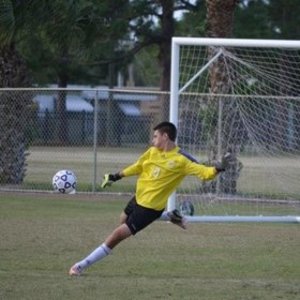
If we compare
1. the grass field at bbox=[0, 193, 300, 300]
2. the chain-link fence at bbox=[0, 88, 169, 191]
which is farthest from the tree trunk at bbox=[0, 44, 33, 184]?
the grass field at bbox=[0, 193, 300, 300]

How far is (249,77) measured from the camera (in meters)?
18.2

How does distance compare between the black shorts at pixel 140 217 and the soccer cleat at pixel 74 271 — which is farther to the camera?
the soccer cleat at pixel 74 271

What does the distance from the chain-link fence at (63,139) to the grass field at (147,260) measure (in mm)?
4310

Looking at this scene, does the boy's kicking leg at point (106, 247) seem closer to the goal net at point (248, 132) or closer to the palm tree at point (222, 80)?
the goal net at point (248, 132)

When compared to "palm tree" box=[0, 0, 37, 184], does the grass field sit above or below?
below

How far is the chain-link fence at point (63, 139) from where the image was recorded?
73.0 feet

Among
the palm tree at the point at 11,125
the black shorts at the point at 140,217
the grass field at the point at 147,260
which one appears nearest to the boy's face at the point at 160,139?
the black shorts at the point at 140,217

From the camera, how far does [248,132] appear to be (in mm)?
18047

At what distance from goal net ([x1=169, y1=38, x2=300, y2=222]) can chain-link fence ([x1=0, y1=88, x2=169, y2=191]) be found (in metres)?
1.86

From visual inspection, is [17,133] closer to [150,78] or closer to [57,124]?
[57,124]

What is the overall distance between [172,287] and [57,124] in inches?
724

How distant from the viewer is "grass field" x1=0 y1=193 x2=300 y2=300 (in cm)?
1009

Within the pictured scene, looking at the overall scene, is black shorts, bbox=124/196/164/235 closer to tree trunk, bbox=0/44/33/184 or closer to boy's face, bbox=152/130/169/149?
boy's face, bbox=152/130/169/149

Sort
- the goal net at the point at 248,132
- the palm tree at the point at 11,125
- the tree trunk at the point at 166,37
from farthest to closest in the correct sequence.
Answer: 1. the tree trunk at the point at 166,37
2. the palm tree at the point at 11,125
3. the goal net at the point at 248,132
